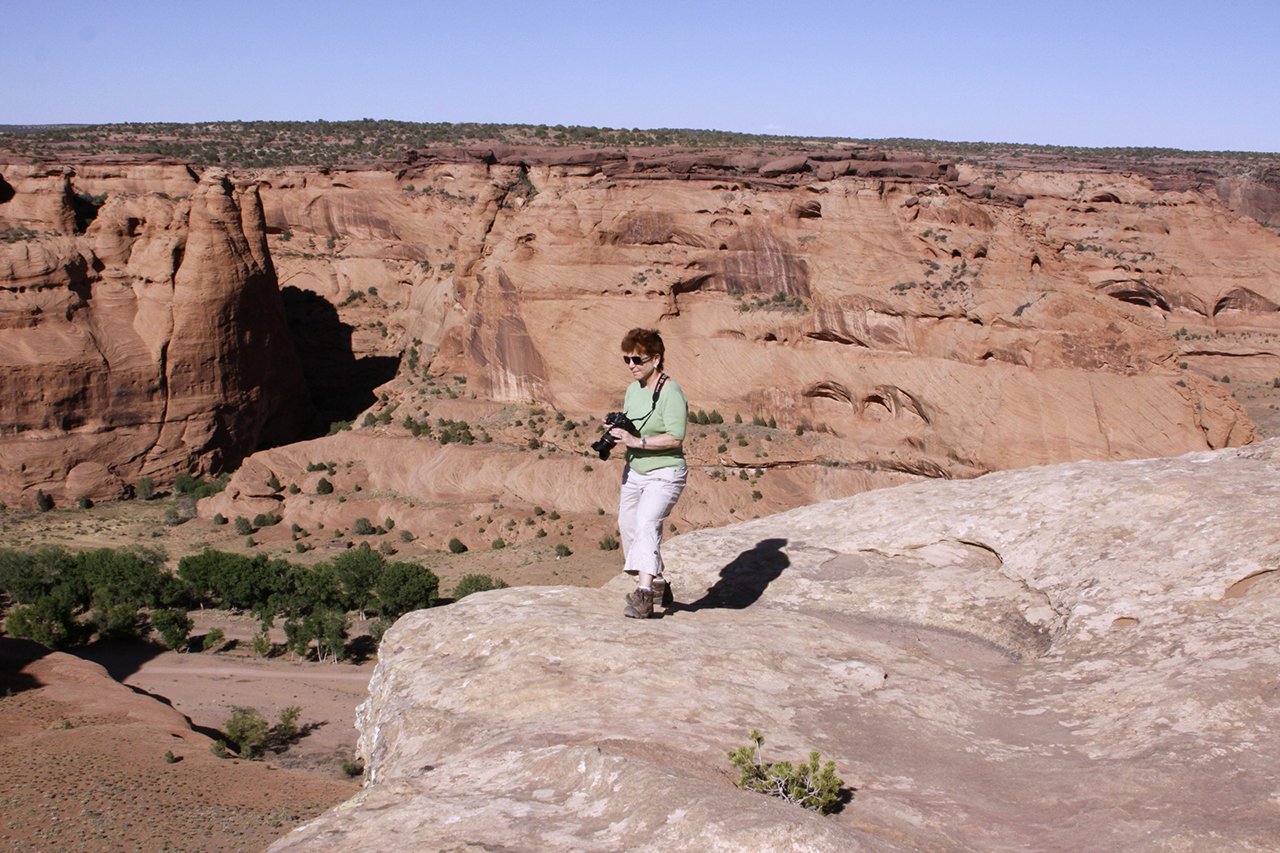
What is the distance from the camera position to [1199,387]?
110 ft

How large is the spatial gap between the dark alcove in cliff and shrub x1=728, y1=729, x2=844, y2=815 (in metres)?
45.3

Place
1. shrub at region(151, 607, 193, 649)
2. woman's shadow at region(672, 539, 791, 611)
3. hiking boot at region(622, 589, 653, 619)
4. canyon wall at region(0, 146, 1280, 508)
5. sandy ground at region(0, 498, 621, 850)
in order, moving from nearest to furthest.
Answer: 1. hiking boot at region(622, 589, 653, 619)
2. woman's shadow at region(672, 539, 791, 611)
3. sandy ground at region(0, 498, 621, 850)
4. shrub at region(151, 607, 193, 649)
5. canyon wall at region(0, 146, 1280, 508)

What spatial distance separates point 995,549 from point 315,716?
1570 centimetres

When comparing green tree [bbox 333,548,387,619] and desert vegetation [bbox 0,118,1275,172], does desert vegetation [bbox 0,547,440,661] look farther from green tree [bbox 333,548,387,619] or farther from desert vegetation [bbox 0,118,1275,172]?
desert vegetation [bbox 0,118,1275,172]

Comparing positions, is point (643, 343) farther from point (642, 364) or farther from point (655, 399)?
point (655, 399)

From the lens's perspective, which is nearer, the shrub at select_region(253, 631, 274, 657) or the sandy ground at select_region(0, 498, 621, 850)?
the sandy ground at select_region(0, 498, 621, 850)

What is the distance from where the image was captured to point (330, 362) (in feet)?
181

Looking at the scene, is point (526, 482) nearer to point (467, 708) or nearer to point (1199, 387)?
point (1199, 387)

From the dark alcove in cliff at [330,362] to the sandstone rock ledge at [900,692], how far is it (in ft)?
137

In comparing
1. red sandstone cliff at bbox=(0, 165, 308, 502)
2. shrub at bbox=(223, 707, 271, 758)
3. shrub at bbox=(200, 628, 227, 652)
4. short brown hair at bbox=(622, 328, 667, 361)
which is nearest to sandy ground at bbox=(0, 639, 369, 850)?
shrub at bbox=(223, 707, 271, 758)

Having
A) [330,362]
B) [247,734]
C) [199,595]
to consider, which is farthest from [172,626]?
[330,362]

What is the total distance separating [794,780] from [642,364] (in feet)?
13.9

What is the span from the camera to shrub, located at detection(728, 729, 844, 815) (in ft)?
17.5

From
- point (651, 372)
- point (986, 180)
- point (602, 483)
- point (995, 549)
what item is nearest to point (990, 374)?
point (602, 483)
